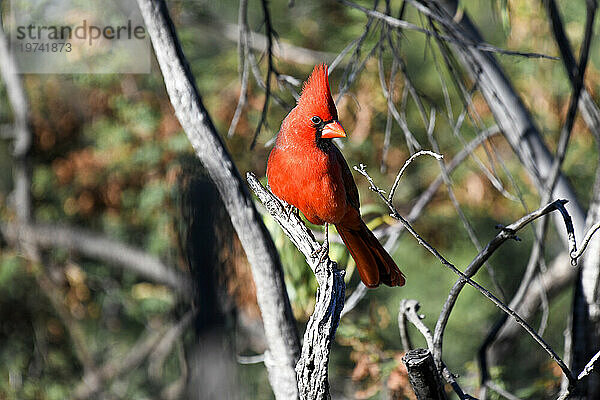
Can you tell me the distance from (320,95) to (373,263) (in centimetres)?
28

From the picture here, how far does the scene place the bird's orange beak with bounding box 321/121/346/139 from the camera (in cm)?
99

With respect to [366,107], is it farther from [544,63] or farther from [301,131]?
[301,131]

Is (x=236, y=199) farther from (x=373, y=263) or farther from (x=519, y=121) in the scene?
(x=519, y=121)

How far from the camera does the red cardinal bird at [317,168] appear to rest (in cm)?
100

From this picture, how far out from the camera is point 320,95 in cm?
100

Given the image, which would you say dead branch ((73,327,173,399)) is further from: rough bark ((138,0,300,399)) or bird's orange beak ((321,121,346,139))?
bird's orange beak ((321,121,346,139))

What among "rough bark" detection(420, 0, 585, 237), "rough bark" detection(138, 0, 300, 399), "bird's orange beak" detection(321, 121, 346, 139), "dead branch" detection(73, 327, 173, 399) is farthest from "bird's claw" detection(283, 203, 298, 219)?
"dead branch" detection(73, 327, 173, 399)

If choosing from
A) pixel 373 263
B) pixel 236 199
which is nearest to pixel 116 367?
pixel 236 199

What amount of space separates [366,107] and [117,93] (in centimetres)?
142

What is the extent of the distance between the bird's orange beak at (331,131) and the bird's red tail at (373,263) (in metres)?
0.17

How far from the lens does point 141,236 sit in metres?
3.93

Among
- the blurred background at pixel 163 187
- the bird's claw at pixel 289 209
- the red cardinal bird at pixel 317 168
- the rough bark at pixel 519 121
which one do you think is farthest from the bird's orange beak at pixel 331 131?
the blurred background at pixel 163 187

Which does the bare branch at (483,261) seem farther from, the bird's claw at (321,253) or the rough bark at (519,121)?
the rough bark at (519,121)

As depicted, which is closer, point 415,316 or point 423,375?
point 423,375
